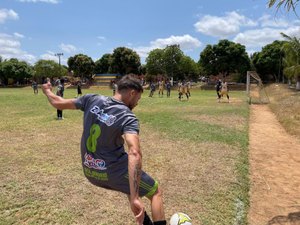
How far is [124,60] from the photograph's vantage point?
229 feet

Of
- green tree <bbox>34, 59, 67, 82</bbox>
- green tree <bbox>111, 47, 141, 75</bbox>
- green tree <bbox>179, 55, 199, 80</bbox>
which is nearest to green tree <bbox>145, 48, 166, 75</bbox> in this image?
green tree <bbox>111, 47, 141, 75</bbox>

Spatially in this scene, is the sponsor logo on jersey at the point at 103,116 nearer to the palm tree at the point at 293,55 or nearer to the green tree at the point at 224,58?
the palm tree at the point at 293,55

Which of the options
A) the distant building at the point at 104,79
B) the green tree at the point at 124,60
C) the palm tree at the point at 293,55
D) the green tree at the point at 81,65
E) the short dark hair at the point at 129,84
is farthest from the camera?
the green tree at the point at 81,65

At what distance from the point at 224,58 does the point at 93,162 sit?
55601mm

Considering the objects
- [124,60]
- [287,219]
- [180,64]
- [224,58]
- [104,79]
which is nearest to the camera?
[287,219]

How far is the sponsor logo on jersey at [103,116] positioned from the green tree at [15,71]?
81.3 m

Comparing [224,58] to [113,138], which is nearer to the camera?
[113,138]

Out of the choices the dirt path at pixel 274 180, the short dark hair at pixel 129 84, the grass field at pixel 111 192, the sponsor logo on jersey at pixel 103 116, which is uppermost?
the short dark hair at pixel 129 84

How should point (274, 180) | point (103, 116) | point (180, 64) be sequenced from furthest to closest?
point (180, 64) → point (274, 180) → point (103, 116)

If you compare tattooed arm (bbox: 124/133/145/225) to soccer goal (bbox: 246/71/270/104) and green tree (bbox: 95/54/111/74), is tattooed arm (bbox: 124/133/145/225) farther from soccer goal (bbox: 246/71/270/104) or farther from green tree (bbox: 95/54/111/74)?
green tree (bbox: 95/54/111/74)

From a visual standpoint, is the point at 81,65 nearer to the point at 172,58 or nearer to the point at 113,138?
the point at 172,58

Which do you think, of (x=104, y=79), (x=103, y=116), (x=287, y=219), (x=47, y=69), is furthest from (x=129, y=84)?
(x=47, y=69)

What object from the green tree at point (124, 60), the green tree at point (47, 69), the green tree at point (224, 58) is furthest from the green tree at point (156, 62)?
the green tree at point (47, 69)

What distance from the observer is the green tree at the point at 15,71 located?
257ft
